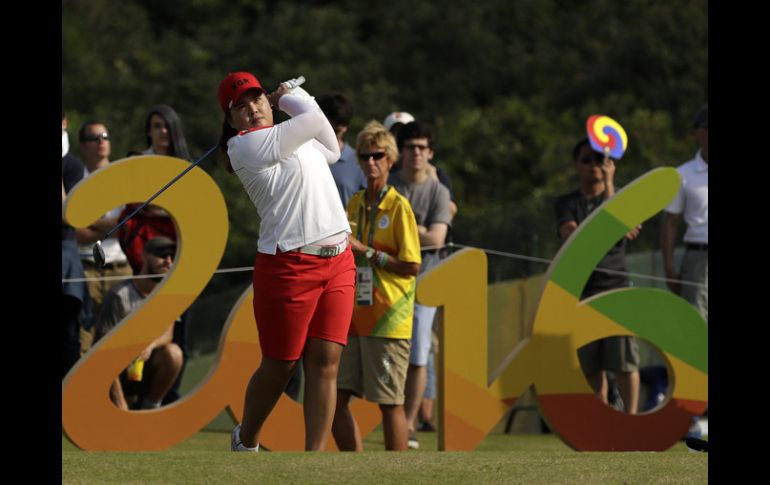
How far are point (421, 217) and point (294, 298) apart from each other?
2759 millimetres

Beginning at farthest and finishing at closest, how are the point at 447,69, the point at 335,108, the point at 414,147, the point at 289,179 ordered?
Answer: the point at 447,69 < the point at 414,147 < the point at 335,108 < the point at 289,179

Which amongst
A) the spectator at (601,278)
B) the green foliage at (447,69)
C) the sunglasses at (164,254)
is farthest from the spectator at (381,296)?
the green foliage at (447,69)

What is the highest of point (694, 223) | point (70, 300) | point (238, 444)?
point (694, 223)

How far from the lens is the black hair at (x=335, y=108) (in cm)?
871

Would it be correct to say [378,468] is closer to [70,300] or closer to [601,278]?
[70,300]

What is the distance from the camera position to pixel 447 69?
25.4 metres

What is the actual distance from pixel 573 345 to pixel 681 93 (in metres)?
14.7

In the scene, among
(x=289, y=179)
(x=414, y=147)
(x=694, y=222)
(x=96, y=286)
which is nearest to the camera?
(x=289, y=179)

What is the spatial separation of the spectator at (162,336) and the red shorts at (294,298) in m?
2.14

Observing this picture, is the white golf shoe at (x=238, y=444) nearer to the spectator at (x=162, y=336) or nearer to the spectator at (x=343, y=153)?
the spectator at (x=162, y=336)

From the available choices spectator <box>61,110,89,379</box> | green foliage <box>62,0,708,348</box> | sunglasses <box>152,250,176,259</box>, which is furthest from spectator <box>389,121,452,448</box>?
green foliage <box>62,0,708,348</box>

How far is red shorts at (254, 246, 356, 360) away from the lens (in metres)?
6.46

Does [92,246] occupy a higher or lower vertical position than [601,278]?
higher

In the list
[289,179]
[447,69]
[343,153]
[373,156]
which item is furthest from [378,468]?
[447,69]
